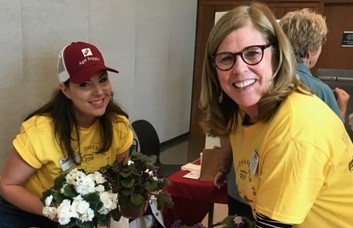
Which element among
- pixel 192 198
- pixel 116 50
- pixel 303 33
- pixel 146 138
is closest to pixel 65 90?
pixel 192 198

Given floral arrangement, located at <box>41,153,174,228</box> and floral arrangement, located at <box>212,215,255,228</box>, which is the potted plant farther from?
floral arrangement, located at <box>212,215,255,228</box>

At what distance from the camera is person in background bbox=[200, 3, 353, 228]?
2.74 ft

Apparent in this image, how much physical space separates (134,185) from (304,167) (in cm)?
66

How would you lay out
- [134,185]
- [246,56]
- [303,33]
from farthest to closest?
[303,33] → [134,185] → [246,56]

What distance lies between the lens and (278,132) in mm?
877

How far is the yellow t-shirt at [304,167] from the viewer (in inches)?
32.7

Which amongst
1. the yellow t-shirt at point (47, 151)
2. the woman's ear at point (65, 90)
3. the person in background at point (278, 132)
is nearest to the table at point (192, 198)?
the yellow t-shirt at point (47, 151)

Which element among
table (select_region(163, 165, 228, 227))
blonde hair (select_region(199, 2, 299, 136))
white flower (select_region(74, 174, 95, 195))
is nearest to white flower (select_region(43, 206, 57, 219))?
white flower (select_region(74, 174, 95, 195))

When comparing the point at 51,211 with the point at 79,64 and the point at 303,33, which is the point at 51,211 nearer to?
the point at 79,64

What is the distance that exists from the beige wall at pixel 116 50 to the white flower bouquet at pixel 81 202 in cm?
166

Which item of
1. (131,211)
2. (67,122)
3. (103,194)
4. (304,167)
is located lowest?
(131,211)

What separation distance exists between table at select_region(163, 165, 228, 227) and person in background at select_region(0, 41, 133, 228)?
0.52 metres

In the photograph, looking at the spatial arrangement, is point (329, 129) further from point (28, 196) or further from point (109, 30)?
point (109, 30)

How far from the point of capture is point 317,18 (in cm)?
206
